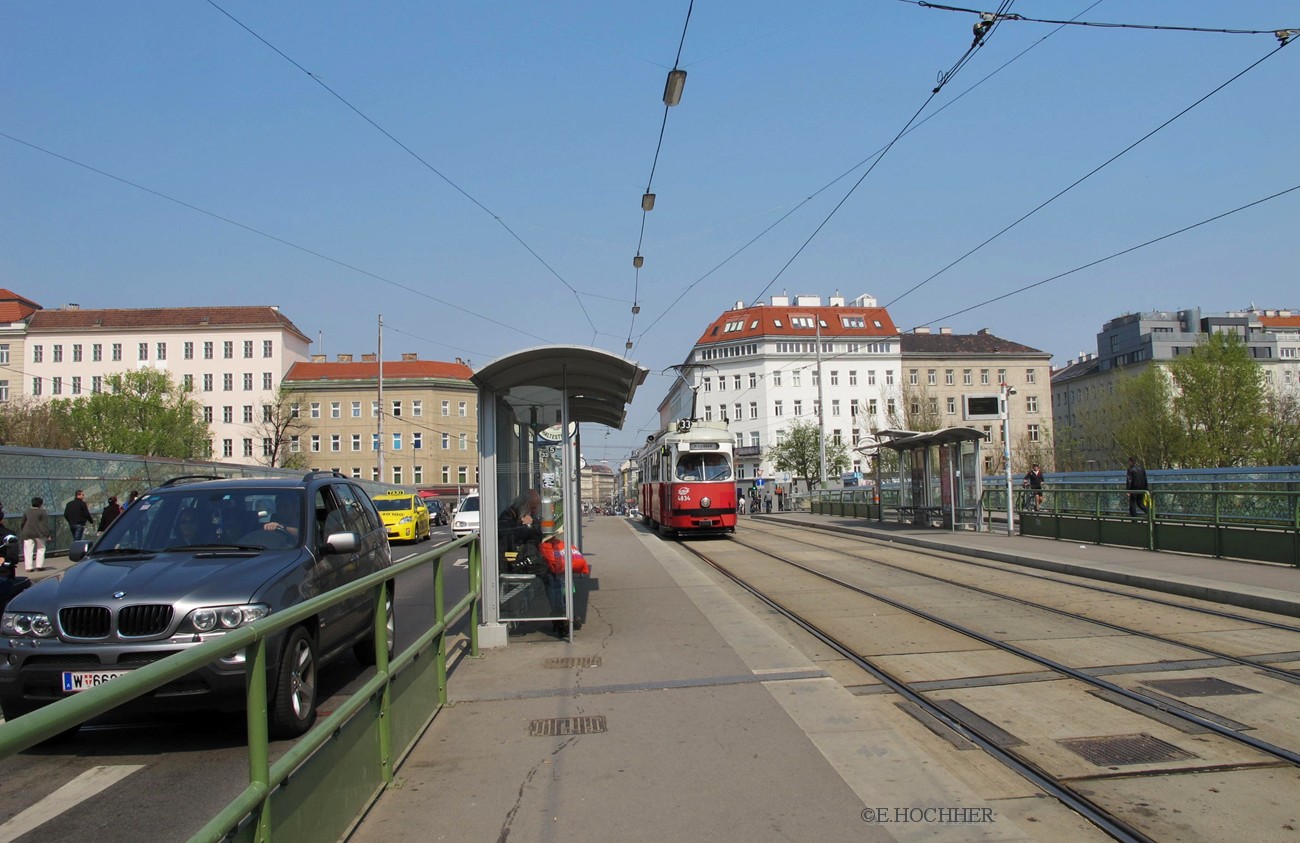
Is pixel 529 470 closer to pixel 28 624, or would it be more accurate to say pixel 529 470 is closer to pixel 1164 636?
pixel 28 624

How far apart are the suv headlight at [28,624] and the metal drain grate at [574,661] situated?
4.33 metres

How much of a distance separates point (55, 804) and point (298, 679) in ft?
12.5

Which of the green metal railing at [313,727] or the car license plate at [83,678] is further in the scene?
the car license plate at [83,678]

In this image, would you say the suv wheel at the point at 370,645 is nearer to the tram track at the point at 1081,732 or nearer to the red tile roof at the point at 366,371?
the tram track at the point at 1081,732

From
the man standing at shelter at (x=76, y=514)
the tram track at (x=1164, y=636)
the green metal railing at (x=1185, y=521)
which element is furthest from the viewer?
the man standing at shelter at (x=76, y=514)

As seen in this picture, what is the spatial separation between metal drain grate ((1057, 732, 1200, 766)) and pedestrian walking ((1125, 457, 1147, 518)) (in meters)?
14.6

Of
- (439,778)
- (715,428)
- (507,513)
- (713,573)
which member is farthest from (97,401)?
(439,778)

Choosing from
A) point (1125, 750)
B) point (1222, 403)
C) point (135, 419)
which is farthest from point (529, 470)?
point (135, 419)

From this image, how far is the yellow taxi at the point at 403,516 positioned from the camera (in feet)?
98.7

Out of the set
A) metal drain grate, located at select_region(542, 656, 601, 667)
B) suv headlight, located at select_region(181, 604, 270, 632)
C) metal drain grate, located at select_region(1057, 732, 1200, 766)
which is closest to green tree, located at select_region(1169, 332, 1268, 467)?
metal drain grate, located at select_region(542, 656, 601, 667)

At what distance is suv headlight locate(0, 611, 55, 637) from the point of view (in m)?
5.80

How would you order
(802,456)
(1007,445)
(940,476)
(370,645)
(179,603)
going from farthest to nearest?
(802,456) < (940,476) < (1007,445) < (179,603) < (370,645)

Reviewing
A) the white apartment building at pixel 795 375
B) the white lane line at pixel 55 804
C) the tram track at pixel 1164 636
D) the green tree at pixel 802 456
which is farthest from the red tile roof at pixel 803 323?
the white lane line at pixel 55 804

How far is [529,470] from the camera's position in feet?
39.2
